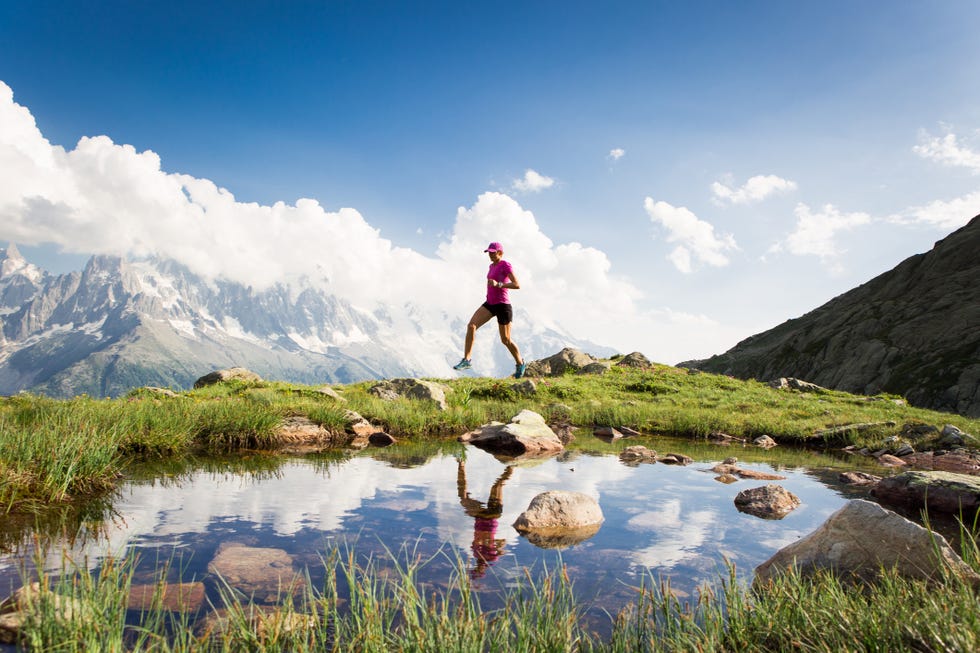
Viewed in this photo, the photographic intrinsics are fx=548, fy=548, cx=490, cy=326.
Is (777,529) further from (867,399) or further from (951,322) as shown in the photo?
(951,322)

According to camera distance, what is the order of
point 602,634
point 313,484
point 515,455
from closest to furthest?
point 602,634
point 313,484
point 515,455

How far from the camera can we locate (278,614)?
133 inches

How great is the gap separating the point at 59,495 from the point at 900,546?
9816 mm

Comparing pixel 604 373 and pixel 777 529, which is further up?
pixel 604 373

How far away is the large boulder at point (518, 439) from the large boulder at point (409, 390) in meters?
4.98

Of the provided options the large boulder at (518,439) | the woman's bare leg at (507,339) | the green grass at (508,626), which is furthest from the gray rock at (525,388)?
the green grass at (508,626)

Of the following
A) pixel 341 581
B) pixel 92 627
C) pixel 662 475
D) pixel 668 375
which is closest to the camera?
pixel 92 627

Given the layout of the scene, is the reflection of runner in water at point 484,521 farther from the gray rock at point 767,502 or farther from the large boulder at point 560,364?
the large boulder at point 560,364

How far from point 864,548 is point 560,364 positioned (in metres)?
39.4

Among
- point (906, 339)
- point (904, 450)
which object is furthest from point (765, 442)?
point (906, 339)

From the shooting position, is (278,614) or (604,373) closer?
(278,614)

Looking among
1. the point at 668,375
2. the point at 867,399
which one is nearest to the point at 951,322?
the point at 867,399

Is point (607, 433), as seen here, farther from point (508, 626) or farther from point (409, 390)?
point (508, 626)

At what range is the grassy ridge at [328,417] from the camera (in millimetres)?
7883
